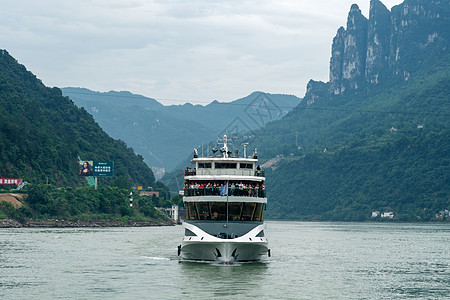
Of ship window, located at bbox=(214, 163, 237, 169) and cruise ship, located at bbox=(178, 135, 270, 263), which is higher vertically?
ship window, located at bbox=(214, 163, 237, 169)

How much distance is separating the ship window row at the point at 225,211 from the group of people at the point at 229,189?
3.58 ft

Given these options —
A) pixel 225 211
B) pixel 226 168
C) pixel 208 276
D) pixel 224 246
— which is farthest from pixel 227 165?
pixel 208 276

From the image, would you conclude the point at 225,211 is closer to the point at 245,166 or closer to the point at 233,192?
the point at 233,192

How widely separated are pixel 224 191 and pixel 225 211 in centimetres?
186

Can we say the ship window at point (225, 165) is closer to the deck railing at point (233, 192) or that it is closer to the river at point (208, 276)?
the deck railing at point (233, 192)

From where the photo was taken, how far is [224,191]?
73562 millimetres

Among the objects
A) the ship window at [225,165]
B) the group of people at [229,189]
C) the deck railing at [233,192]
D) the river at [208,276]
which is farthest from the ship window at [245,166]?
the river at [208,276]

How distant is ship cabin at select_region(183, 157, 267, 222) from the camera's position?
73.5m

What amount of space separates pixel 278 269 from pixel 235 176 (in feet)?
33.3

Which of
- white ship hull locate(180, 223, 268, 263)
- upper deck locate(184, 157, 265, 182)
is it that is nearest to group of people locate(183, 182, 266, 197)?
upper deck locate(184, 157, 265, 182)

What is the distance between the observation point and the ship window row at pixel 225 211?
73500mm

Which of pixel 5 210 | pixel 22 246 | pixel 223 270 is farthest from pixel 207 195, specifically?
pixel 5 210

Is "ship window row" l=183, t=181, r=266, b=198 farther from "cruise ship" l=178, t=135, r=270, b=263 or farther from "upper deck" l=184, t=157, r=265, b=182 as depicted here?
"upper deck" l=184, t=157, r=265, b=182

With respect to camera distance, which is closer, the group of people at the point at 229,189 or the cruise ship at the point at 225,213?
the cruise ship at the point at 225,213
